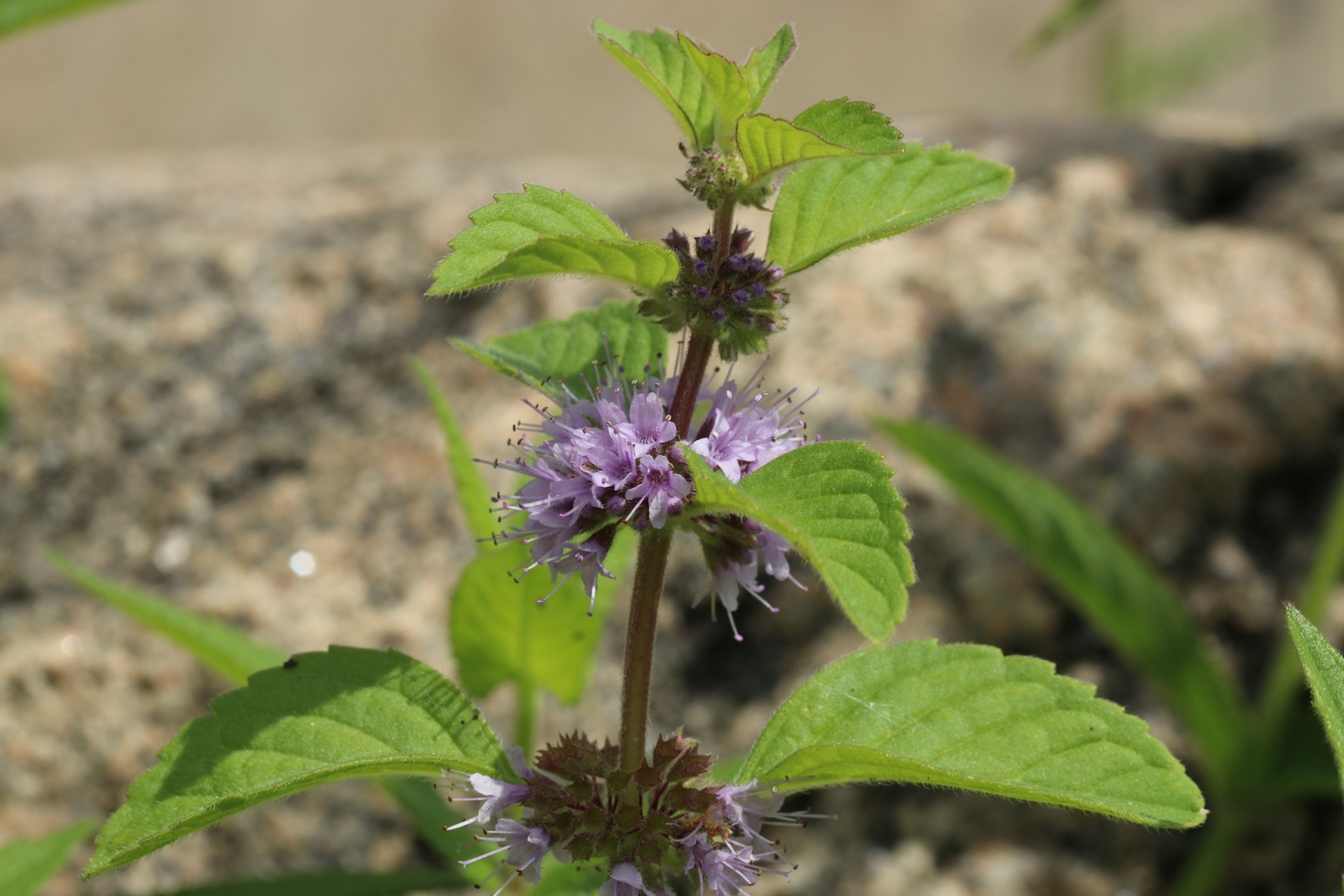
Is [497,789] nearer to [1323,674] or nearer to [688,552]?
[1323,674]

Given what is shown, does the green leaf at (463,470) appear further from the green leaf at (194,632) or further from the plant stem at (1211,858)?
the plant stem at (1211,858)

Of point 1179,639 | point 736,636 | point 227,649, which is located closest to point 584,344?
point 736,636

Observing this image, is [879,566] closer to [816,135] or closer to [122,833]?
[816,135]

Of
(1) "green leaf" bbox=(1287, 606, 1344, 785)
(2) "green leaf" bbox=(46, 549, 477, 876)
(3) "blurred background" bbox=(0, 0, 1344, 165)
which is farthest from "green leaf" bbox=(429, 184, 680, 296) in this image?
(3) "blurred background" bbox=(0, 0, 1344, 165)

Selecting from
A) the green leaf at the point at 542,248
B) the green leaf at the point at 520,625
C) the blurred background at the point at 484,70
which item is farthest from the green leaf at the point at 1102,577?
the blurred background at the point at 484,70

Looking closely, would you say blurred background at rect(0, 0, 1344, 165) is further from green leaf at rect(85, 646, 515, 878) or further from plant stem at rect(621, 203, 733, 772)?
green leaf at rect(85, 646, 515, 878)

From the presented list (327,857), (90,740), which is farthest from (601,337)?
(90,740)
